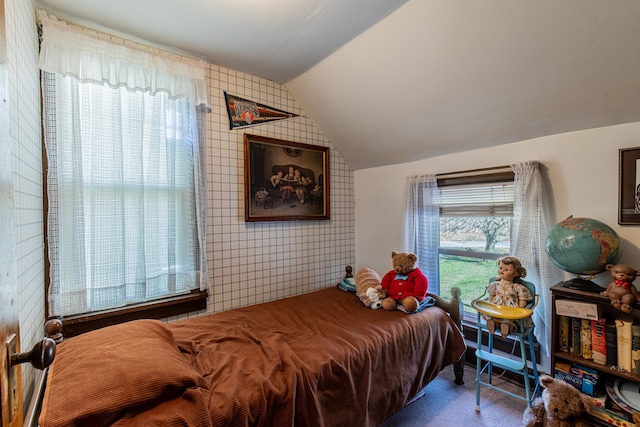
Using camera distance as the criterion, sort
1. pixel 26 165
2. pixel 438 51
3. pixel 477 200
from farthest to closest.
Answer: pixel 477 200 < pixel 438 51 < pixel 26 165

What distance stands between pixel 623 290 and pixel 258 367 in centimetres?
188

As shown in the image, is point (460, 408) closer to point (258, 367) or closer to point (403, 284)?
point (403, 284)

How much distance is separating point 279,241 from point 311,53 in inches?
63.6

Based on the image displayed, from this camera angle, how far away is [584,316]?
160 cm

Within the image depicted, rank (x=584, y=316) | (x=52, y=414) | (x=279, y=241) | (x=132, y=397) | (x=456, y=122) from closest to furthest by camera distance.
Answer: (x=52, y=414)
(x=132, y=397)
(x=584, y=316)
(x=456, y=122)
(x=279, y=241)

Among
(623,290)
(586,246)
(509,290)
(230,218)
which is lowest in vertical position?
(509,290)

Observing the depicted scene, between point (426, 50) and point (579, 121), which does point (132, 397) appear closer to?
point (426, 50)

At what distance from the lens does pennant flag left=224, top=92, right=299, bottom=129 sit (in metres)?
2.39

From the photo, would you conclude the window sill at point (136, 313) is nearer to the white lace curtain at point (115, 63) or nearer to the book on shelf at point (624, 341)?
the white lace curtain at point (115, 63)

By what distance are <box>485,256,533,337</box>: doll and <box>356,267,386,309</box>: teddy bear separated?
0.75 metres

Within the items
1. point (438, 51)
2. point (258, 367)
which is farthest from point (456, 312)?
point (438, 51)

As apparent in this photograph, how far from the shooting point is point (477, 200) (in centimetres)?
235

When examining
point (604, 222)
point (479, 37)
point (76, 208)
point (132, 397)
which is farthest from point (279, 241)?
point (604, 222)

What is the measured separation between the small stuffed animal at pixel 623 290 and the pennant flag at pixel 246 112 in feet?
8.51
